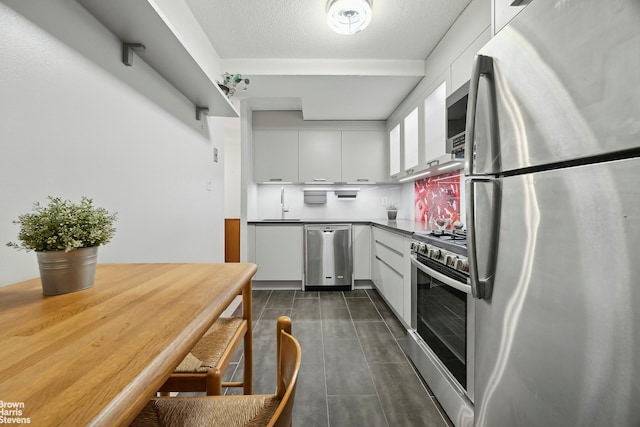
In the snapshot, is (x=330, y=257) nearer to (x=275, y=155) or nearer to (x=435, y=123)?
(x=275, y=155)

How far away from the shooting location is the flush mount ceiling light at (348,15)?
1803 millimetres

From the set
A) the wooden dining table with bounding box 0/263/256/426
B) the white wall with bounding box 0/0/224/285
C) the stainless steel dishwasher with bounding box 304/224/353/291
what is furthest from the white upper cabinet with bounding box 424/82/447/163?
the wooden dining table with bounding box 0/263/256/426

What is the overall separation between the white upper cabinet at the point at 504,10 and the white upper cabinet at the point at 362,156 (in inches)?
108

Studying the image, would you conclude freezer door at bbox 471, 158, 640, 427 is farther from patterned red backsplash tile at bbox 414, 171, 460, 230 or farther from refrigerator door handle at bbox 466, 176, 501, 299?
patterned red backsplash tile at bbox 414, 171, 460, 230

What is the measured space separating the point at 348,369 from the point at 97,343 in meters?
1.66

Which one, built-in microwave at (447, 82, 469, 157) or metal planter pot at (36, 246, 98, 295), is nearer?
metal planter pot at (36, 246, 98, 295)

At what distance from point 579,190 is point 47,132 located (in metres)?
1.57

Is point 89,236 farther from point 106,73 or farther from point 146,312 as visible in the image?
point 106,73

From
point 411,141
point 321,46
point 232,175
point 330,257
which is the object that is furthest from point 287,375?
point 232,175

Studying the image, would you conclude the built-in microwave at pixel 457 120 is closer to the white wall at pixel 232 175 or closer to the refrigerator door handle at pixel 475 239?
the refrigerator door handle at pixel 475 239

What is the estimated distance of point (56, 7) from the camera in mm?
924

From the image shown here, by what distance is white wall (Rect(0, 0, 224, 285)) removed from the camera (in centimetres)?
78

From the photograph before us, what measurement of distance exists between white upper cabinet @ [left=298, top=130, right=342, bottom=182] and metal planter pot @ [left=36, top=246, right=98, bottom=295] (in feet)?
10.6

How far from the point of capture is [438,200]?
2912mm
